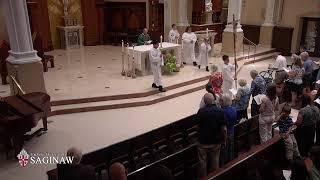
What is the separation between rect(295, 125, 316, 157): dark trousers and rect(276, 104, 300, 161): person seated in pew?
30cm

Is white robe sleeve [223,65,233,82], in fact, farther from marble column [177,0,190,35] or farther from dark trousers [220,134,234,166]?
marble column [177,0,190,35]

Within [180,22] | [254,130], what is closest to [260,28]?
[180,22]

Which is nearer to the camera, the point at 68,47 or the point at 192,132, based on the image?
the point at 192,132

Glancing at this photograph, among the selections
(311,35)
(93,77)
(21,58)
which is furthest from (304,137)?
(311,35)

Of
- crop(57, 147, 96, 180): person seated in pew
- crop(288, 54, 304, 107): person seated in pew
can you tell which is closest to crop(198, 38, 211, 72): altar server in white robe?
crop(288, 54, 304, 107): person seated in pew

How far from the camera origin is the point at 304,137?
18.7 ft

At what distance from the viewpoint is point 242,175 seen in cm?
453

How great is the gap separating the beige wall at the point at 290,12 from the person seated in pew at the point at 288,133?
1133cm

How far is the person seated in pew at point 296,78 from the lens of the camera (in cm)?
856

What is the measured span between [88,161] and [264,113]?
3.03m

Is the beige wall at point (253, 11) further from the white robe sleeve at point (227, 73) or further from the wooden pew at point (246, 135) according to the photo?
the wooden pew at point (246, 135)

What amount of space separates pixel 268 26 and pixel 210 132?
13.0m

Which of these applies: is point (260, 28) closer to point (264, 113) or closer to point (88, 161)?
point (264, 113)

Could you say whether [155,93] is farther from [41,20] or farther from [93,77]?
[41,20]
